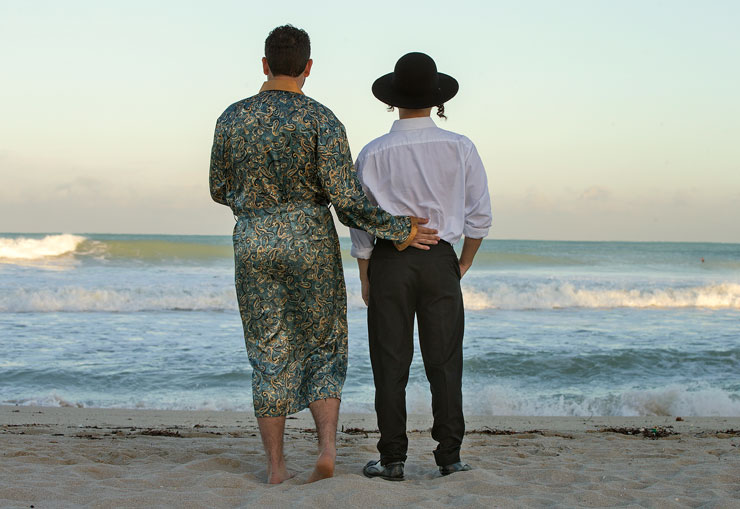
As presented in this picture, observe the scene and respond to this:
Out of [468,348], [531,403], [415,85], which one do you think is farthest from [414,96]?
[468,348]

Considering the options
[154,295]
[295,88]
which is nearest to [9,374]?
[295,88]

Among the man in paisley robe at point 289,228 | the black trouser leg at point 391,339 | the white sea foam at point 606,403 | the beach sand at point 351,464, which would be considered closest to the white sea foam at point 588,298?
the white sea foam at point 606,403

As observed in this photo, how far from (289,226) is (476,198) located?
2.67 feet

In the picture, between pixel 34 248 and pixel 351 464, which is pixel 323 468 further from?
pixel 34 248

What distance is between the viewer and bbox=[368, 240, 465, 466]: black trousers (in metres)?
3.06

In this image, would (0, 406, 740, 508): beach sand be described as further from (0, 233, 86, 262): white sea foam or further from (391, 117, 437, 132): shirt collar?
(0, 233, 86, 262): white sea foam

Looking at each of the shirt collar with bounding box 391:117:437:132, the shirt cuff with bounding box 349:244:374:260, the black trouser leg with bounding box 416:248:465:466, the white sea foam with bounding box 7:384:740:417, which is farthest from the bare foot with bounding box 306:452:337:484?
the white sea foam with bounding box 7:384:740:417

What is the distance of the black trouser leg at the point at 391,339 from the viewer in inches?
120

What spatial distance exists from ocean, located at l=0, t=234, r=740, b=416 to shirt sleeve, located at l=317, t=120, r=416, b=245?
3430mm

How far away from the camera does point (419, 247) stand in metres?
3.02

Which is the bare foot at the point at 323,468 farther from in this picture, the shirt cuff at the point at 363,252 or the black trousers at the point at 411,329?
the shirt cuff at the point at 363,252

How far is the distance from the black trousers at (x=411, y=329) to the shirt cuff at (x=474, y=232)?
139 mm

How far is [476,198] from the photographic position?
10.3 feet

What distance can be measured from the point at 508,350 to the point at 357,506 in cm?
642
